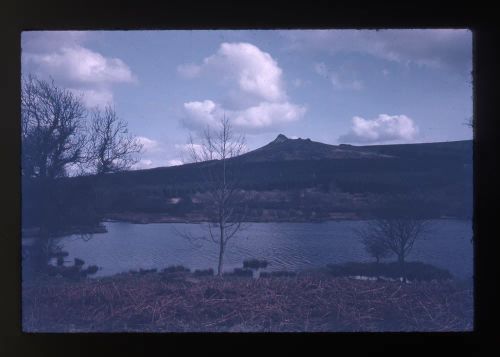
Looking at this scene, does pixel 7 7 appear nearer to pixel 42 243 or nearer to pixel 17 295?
pixel 17 295

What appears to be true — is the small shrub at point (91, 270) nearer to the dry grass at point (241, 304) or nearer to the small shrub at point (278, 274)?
the dry grass at point (241, 304)

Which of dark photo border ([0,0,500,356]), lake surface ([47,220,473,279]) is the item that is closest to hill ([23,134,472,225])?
lake surface ([47,220,473,279])

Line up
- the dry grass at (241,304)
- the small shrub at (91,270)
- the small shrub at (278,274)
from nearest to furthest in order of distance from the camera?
1. the dry grass at (241,304)
2. the small shrub at (91,270)
3. the small shrub at (278,274)

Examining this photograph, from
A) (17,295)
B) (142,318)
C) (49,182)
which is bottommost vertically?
(142,318)

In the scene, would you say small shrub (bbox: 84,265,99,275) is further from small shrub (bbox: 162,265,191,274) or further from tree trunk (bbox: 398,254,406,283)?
tree trunk (bbox: 398,254,406,283)

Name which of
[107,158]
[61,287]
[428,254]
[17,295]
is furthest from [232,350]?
[428,254]

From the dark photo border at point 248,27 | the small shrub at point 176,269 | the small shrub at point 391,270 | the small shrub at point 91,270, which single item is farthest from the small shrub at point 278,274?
the dark photo border at point 248,27

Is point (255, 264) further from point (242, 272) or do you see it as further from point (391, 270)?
point (391, 270)

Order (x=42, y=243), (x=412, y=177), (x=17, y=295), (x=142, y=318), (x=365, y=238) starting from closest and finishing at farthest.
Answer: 1. (x=17, y=295)
2. (x=142, y=318)
3. (x=42, y=243)
4. (x=365, y=238)
5. (x=412, y=177)
